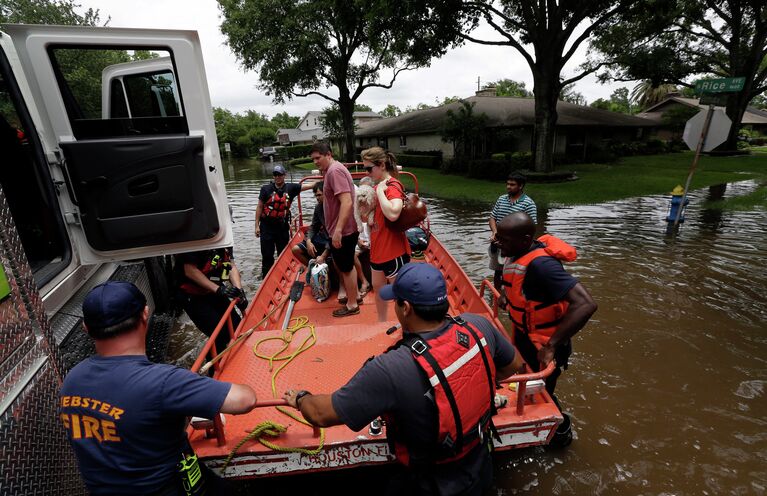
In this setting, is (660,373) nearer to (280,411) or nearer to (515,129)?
(280,411)

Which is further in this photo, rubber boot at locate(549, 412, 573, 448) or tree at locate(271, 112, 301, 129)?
tree at locate(271, 112, 301, 129)

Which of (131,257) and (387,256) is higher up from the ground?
(131,257)

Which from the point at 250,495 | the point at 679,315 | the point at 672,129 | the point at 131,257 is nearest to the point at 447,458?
the point at 250,495

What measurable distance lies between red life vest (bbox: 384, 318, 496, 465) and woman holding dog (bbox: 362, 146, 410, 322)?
75.0 inches

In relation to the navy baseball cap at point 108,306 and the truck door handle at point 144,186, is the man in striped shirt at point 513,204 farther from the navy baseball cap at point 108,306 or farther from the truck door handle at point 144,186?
the navy baseball cap at point 108,306

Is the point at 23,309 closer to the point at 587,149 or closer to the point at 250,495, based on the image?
the point at 250,495

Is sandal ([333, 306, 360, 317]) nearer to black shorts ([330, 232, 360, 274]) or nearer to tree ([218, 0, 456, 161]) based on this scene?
black shorts ([330, 232, 360, 274])

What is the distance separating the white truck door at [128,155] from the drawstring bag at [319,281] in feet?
5.21

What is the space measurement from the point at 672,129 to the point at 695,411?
3926cm

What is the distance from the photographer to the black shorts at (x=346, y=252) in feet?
13.7

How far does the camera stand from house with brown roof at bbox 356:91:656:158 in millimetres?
23469

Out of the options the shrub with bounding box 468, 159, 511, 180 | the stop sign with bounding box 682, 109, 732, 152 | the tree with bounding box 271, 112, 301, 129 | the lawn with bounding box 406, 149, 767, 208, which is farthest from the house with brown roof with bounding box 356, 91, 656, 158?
the tree with bounding box 271, 112, 301, 129

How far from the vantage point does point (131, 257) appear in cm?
325

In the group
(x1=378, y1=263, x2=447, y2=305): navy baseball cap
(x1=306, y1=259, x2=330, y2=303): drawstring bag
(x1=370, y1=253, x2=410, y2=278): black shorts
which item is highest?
(x1=378, y1=263, x2=447, y2=305): navy baseball cap
